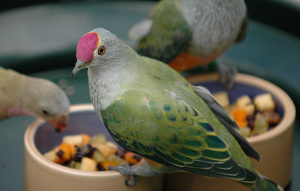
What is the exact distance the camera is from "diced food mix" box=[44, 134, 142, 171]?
4.14ft

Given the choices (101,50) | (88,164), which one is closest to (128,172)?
(88,164)

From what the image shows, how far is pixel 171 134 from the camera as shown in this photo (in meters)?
1.08

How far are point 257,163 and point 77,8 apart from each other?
1.21 meters

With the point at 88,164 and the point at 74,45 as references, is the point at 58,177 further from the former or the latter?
the point at 74,45

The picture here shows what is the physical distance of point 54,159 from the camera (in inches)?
49.8

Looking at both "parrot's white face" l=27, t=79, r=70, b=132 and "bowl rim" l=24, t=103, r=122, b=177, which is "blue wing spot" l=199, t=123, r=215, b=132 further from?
"parrot's white face" l=27, t=79, r=70, b=132

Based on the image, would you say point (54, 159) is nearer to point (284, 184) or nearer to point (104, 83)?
point (104, 83)

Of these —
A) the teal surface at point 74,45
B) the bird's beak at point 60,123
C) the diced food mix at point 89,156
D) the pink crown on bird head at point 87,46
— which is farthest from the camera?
the teal surface at point 74,45

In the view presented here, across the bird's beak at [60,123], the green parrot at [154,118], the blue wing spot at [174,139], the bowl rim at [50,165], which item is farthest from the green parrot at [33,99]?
the blue wing spot at [174,139]

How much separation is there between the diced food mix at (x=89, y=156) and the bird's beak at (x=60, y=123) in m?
0.05

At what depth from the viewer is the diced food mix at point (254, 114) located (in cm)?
140

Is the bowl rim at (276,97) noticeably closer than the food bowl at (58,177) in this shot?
No

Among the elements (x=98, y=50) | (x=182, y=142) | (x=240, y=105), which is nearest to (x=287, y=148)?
(x=240, y=105)

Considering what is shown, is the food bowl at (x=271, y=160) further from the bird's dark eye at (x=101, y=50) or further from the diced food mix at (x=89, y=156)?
the bird's dark eye at (x=101, y=50)
